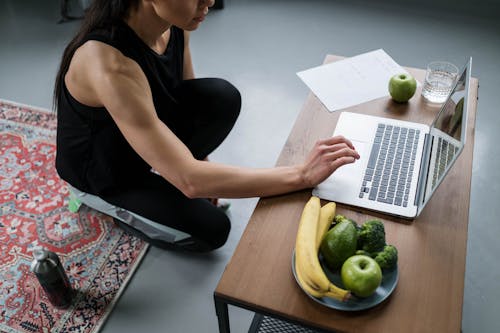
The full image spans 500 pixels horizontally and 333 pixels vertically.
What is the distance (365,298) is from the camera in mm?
891

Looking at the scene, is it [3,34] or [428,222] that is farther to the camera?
[3,34]

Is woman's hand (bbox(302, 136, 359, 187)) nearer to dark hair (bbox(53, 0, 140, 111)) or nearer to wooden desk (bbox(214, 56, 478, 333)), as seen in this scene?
wooden desk (bbox(214, 56, 478, 333))

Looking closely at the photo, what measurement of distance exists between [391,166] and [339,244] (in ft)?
1.06

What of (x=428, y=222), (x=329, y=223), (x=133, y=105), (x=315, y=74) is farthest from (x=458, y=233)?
(x=133, y=105)

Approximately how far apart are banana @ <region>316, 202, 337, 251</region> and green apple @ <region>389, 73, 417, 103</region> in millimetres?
463

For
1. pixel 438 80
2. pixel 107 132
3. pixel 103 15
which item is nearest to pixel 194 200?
pixel 107 132

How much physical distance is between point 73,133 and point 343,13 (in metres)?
1.97

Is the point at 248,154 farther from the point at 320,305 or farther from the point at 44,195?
the point at 320,305

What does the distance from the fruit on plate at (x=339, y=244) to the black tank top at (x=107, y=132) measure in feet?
2.18

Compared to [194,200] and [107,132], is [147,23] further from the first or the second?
[194,200]

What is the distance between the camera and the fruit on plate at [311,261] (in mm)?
867

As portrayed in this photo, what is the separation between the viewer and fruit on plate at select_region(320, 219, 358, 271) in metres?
0.92

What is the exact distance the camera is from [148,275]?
1574 millimetres

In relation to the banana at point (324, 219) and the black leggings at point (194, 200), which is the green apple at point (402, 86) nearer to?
the banana at point (324, 219)
